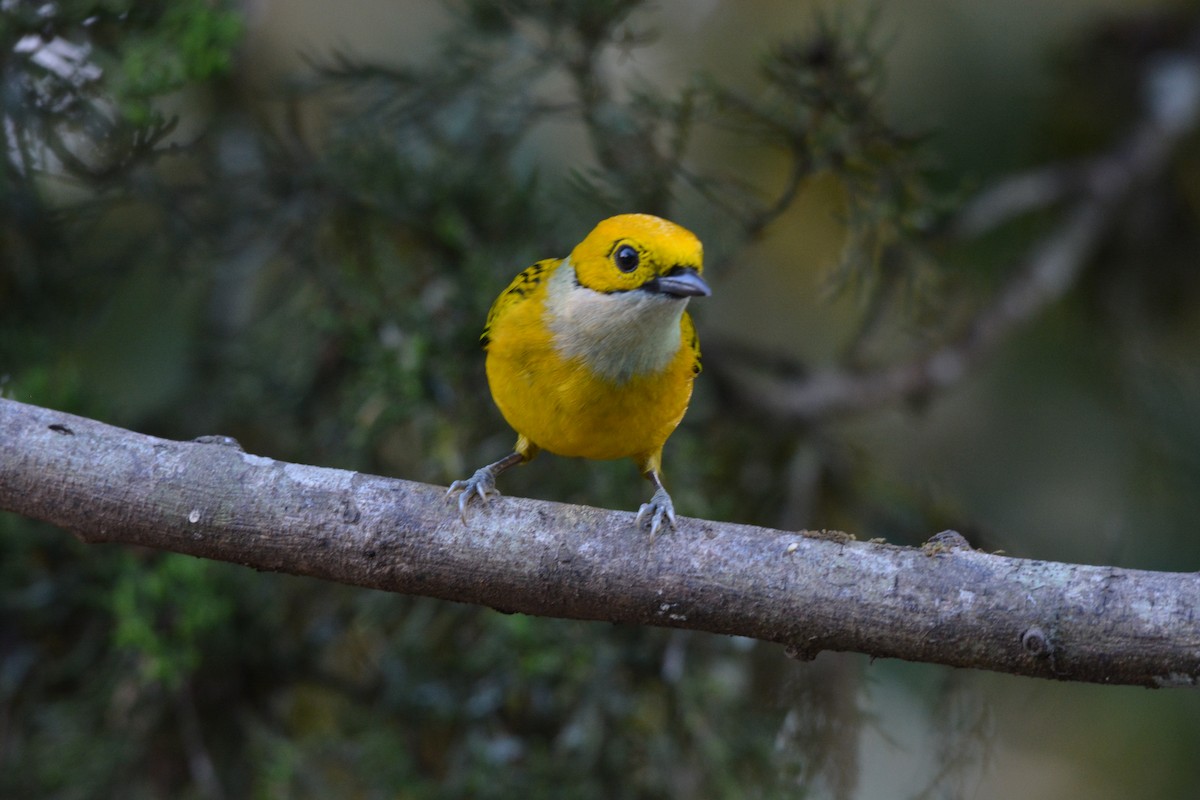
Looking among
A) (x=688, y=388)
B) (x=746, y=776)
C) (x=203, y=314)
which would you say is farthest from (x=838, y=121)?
(x=203, y=314)

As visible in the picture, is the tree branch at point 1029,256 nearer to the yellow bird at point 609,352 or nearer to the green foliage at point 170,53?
the yellow bird at point 609,352

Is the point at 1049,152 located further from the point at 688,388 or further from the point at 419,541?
the point at 419,541

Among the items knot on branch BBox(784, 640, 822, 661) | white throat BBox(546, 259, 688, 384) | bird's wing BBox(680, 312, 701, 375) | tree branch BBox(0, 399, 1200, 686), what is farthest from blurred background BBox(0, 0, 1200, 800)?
knot on branch BBox(784, 640, 822, 661)

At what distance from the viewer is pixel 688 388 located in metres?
3.36

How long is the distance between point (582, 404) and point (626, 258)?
410 mm

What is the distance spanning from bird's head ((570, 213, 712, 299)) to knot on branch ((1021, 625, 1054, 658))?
1.10 metres

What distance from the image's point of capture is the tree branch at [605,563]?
228cm

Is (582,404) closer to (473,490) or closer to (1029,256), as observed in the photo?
(473,490)

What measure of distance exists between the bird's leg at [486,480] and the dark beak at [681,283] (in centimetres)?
68

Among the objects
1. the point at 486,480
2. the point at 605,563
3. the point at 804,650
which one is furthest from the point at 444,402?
the point at 804,650


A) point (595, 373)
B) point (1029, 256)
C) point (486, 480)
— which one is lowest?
point (486, 480)

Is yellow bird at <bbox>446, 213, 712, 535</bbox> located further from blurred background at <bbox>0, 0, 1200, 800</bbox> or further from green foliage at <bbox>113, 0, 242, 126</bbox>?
green foliage at <bbox>113, 0, 242, 126</bbox>

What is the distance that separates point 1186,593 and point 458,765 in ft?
7.56

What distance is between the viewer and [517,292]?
11.6 feet
